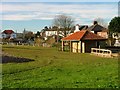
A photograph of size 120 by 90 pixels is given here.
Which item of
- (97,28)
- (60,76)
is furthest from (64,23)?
(60,76)

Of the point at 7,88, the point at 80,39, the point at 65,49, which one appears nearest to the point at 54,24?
the point at 65,49

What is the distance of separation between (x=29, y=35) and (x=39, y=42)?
37017 millimetres

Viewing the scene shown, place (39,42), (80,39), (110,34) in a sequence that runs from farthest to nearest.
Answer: (39,42) → (110,34) → (80,39)

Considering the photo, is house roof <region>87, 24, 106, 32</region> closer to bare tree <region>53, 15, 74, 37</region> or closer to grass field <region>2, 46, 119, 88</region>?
bare tree <region>53, 15, 74, 37</region>

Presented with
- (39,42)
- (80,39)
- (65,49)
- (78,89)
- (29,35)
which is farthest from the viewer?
(29,35)

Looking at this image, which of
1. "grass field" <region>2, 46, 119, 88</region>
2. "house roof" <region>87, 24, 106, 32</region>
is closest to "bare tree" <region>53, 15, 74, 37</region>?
"house roof" <region>87, 24, 106, 32</region>

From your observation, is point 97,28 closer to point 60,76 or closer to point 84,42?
point 84,42

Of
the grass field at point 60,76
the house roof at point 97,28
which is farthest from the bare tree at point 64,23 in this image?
the grass field at point 60,76

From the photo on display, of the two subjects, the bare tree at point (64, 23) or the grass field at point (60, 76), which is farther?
the bare tree at point (64, 23)

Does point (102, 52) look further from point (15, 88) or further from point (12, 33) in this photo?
point (12, 33)

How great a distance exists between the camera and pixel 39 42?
321 feet

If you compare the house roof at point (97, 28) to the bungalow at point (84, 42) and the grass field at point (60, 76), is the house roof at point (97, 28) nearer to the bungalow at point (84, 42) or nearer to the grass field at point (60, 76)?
the bungalow at point (84, 42)

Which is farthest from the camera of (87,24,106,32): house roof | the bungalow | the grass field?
(87,24,106,32): house roof

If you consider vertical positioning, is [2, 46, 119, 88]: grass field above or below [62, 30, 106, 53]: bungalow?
below
